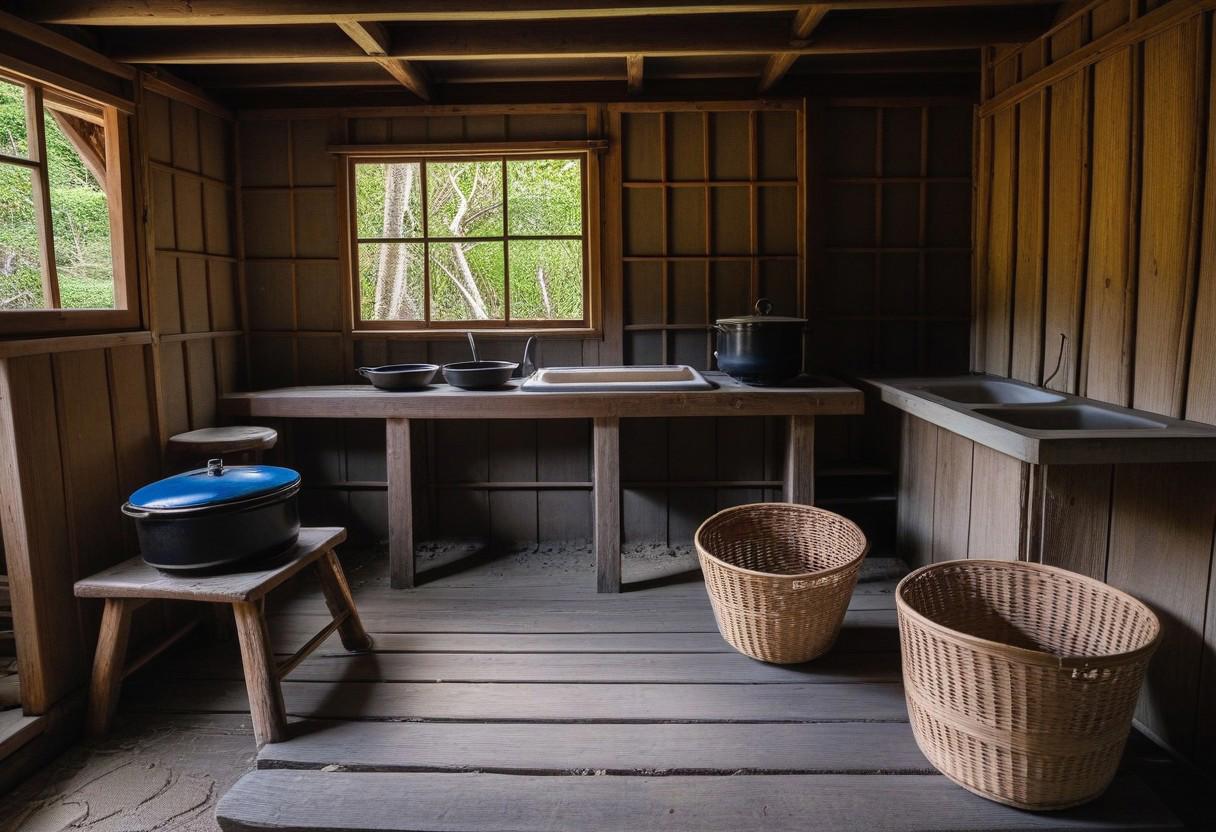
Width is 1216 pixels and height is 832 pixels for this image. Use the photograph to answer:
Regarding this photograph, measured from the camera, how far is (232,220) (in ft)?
13.6

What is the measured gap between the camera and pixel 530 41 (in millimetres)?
3346

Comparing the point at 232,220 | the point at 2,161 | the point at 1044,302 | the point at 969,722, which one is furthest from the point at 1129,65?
the point at 232,220

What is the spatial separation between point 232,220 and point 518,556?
2.50m

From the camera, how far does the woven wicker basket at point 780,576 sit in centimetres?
266

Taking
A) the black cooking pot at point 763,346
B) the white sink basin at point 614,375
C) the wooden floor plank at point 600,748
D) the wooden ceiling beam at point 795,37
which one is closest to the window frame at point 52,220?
the wooden floor plank at point 600,748

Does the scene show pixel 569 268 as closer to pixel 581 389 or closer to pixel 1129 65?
pixel 581 389

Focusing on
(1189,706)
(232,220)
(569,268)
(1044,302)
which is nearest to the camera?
(1189,706)

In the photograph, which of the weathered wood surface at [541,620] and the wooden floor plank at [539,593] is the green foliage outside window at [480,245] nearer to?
the wooden floor plank at [539,593]

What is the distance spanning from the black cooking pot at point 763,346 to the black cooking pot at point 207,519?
211 centimetres

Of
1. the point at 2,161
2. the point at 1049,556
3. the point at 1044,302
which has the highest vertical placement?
the point at 2,161

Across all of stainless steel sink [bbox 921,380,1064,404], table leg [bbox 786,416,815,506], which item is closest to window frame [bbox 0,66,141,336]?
table leg [bbox 786,416,815,506]

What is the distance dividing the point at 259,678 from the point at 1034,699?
2271 millimetres

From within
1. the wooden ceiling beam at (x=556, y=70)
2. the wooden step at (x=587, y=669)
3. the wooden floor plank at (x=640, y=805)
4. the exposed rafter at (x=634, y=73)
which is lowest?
the wooden floor plank at (x=640, y=805)

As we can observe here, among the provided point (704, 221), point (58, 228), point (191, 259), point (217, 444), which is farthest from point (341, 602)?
point (58, 228)
